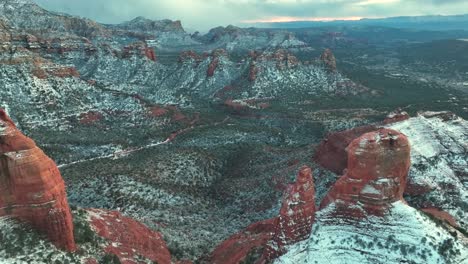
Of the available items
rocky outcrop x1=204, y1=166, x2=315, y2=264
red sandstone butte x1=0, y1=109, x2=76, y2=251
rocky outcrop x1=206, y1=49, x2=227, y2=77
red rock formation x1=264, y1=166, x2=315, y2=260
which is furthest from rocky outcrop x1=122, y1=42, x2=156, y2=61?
red rock formation x1=264, y1=166, x2=315, y2=260

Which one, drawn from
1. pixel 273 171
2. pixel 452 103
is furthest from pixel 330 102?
pixel 273 171

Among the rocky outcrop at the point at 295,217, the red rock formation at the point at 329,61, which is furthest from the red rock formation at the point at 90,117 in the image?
the red rock formation at the point at 329,61

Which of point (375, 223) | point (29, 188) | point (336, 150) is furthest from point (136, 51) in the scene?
point (375, 223)

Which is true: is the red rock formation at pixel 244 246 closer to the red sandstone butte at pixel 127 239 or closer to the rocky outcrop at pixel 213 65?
the red sandstone butte at pixel 127 239

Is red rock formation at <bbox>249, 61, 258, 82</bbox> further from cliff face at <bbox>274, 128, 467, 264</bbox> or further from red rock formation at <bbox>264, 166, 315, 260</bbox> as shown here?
red rock formation at <bbox>264, 166, 315, 260</bbox>

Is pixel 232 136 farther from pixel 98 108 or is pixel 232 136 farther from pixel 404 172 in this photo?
pixel 404 172

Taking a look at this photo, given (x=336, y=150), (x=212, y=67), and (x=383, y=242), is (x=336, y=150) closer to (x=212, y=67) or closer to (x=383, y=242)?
(x=383, y=242)
